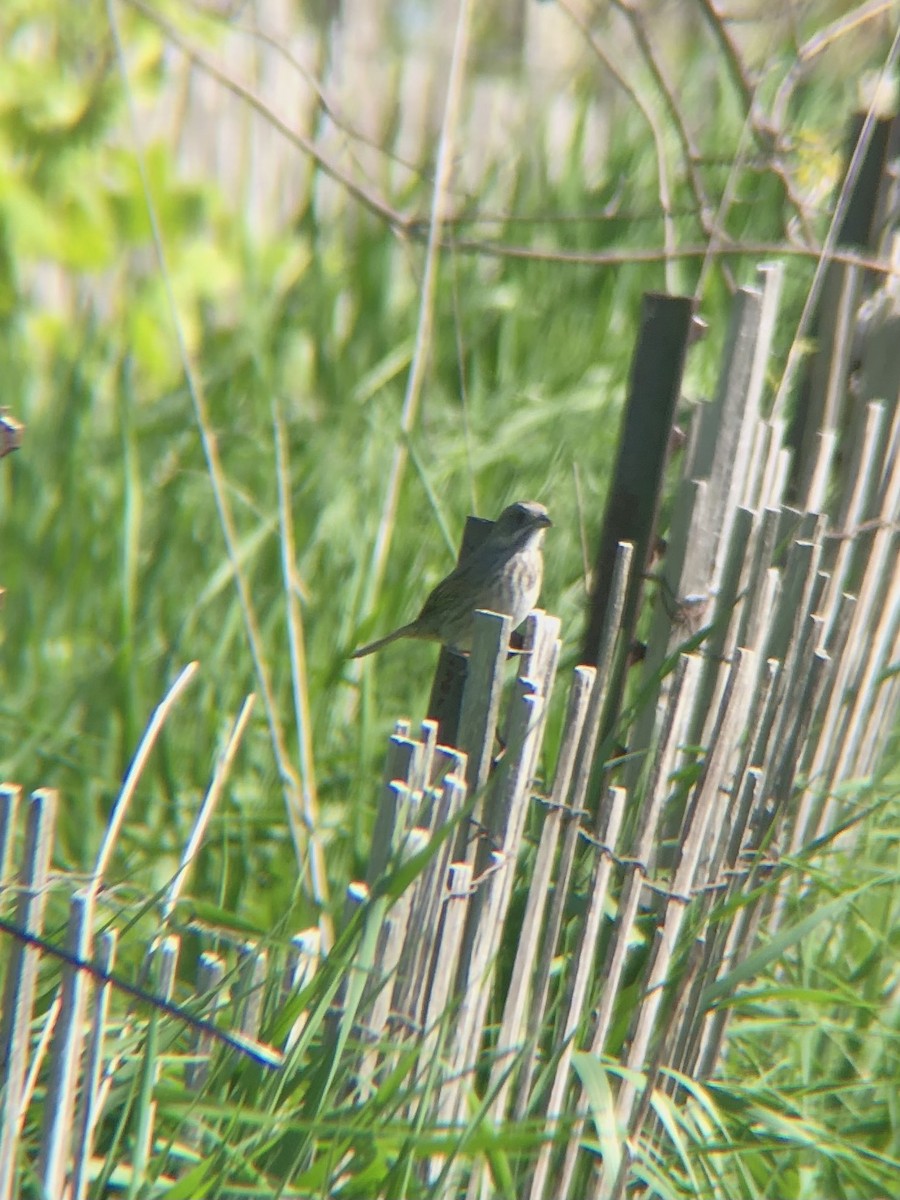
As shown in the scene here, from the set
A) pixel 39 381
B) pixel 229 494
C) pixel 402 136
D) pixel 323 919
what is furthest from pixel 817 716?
pixel 402 136

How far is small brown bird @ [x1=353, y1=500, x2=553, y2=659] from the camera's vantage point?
264 cm

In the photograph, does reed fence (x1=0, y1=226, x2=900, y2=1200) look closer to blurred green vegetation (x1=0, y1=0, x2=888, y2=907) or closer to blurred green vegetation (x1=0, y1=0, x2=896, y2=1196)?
blurred green vegetation (x1=0, y1=0, x2=896, y2=1196)

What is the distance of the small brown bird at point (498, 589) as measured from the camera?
264 cm

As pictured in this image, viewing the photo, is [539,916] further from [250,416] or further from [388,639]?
[250,416]

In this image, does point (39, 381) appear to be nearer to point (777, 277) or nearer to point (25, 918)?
point (777, 277)

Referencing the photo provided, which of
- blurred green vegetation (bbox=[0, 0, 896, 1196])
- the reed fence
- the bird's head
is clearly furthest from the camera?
blurred green vegetation (bbox=[0, 0, 896, 1196])

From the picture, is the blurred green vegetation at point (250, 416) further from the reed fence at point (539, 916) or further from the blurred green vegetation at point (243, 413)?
the reed fence at point (539, 916)

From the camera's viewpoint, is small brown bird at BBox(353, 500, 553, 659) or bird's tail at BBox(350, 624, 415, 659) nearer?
small brown bird at BBox(353, 500, 553, 659)

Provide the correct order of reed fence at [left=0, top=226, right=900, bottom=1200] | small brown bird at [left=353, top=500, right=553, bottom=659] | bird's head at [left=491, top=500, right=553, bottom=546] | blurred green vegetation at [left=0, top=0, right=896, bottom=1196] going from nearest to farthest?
reed fence at [left=0, top=226, right=900, bottom=1200]
small brown bird at [left=353, top=500, right=553, bottom=659]
bird's head at [left=491, top=500, right=553, bottom=546]
blurred green vegetation at [left=0, top=0, right=896, bottom=1196]

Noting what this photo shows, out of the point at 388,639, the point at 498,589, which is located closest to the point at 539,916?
the point at 498,589

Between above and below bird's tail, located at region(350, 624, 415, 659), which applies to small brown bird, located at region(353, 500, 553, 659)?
above

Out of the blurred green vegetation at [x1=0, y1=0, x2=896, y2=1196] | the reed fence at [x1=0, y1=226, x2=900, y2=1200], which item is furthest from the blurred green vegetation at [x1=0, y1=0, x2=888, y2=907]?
the reed fence at [x1=0, y1=226, x2=900, y2=1200]

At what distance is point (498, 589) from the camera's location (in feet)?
8.80

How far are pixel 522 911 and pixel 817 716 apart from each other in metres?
0.77
